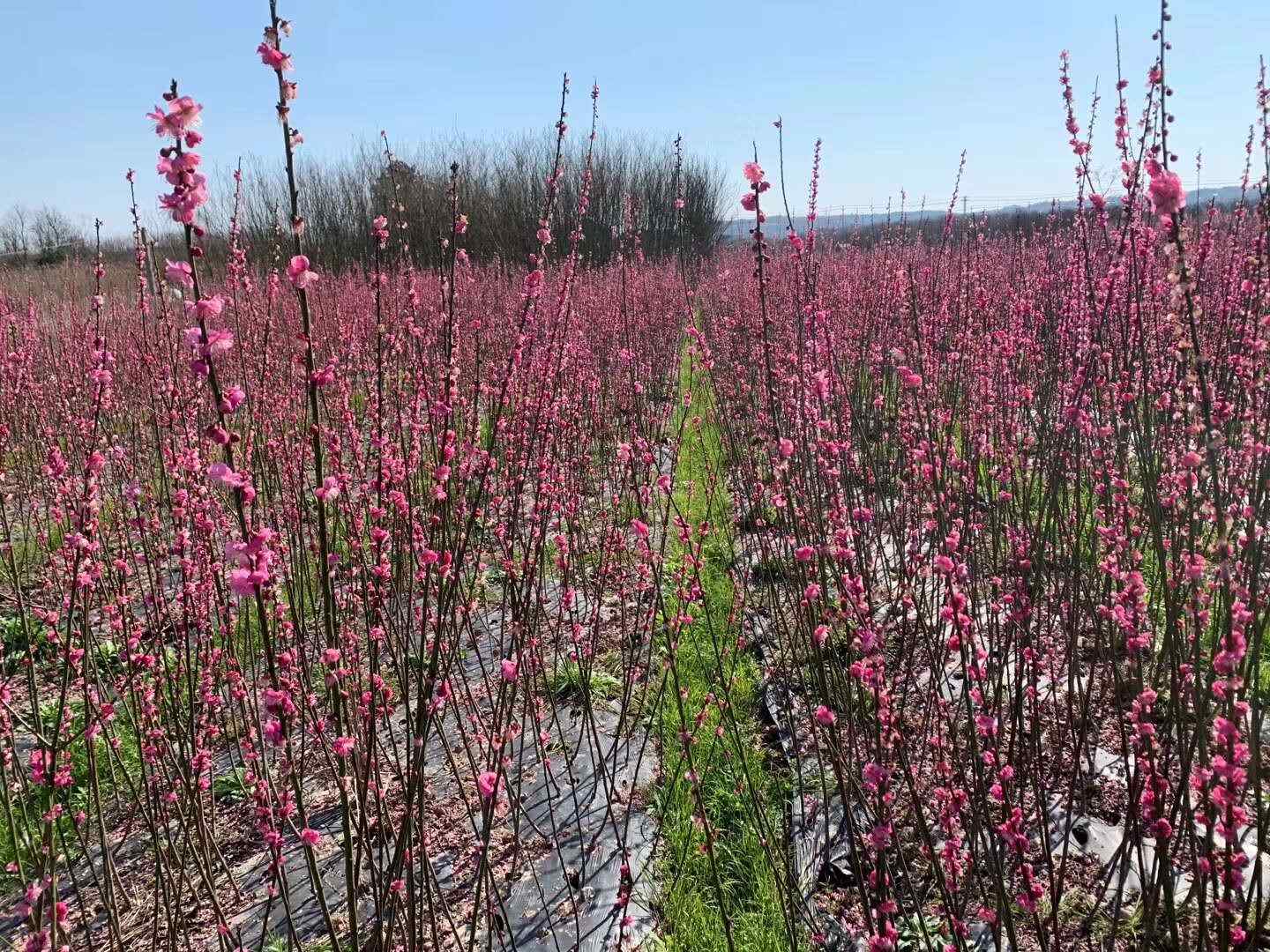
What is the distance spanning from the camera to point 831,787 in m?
2.83

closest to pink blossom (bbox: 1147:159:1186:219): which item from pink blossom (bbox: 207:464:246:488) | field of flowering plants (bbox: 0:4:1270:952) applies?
field of flowering plants (bbox: 0:4:1270:952)

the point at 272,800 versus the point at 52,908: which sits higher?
the point at 52,908

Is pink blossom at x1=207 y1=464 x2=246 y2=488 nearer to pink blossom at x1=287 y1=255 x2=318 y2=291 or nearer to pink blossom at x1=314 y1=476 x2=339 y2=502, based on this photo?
pink blossom at x1=314 y1=476 x2=339 y2=502

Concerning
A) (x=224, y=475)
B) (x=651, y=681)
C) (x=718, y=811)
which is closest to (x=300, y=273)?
(x=224, y=475)

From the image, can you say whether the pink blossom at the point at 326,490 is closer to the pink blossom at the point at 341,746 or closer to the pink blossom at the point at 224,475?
the pink blossom at the point at 224,475

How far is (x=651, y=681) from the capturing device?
379cm

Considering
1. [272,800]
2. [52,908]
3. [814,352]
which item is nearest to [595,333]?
[814,352]

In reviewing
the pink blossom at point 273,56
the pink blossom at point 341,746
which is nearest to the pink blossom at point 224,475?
the pink blossom at point 341,746

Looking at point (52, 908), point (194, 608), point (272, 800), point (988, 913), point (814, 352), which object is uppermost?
point (814, 352)

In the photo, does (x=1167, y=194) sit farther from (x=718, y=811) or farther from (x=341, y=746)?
(x=718, y=811)

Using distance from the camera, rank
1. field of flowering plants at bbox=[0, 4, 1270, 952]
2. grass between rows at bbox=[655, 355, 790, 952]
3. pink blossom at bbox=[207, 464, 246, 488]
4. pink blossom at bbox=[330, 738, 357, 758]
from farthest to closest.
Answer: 1. grass between rows at bbox=[655, 355, 790, 952]
2. field of flowering plants at bbox=[0, 4, 1270, 952]
3. pink blossom at bbox=[330, 738, 357, 758]
4. pink blossom at bbox=[207, 464, 246, 488]

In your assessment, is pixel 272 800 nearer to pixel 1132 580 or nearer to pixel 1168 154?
pixel 1132 580

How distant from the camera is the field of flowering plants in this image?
1451mm

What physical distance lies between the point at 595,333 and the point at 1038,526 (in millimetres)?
6891
